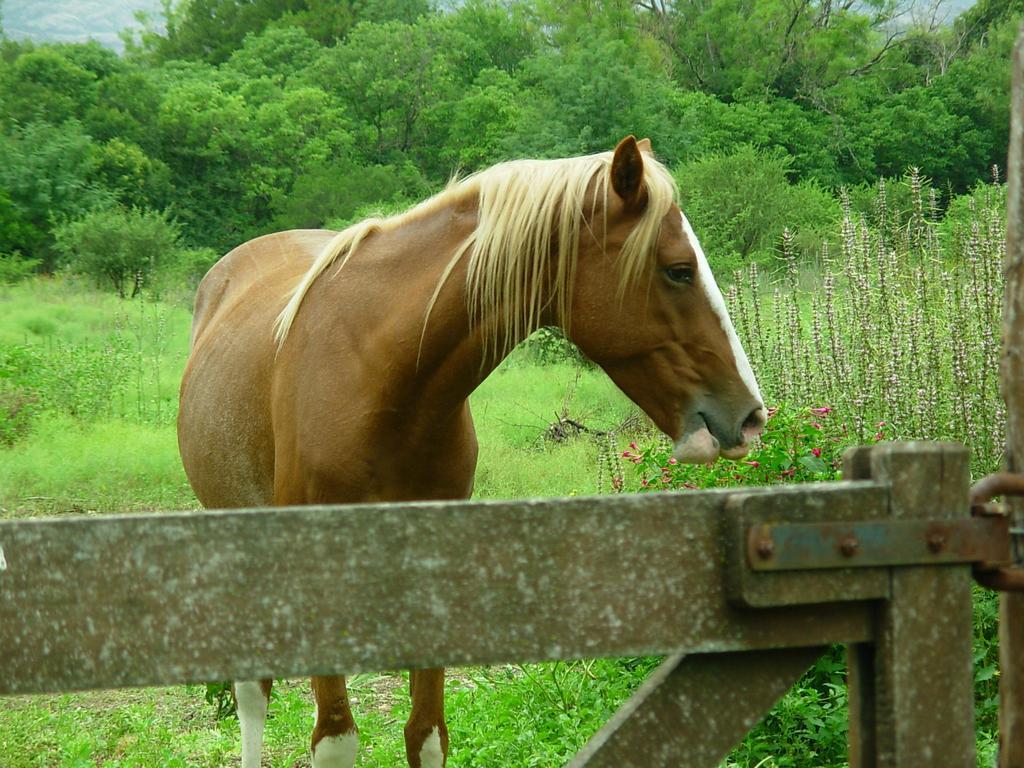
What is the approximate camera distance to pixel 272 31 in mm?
49625

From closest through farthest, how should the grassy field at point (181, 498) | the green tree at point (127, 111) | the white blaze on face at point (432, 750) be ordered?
the white blaze on face at point (432, 750) < the grassy field at point (181, 498) < the green tree at point (127, 111)

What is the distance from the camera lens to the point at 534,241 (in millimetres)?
2684

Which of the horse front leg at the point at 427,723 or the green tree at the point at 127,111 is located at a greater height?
the green tree at the point at 127,111

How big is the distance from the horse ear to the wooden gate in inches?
56.5

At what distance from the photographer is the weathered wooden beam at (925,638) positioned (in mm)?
1248

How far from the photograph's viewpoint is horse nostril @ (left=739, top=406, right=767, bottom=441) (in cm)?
259

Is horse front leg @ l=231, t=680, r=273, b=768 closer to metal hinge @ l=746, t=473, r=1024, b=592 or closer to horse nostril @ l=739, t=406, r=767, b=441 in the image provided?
horse nostril @ l=739, t=406, r=767, b=441

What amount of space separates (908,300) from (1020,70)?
3600 mm

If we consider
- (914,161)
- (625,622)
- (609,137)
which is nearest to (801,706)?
(625,622)

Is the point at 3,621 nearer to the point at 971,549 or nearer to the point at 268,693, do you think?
the point at 971,549

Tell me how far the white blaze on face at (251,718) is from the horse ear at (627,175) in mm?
2143

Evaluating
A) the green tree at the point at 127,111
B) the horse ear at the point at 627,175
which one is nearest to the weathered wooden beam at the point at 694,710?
the horse ear at the point at 627,175

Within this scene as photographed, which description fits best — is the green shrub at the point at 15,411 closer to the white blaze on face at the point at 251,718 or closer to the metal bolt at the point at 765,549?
the white blaze on face at the point at 251,718

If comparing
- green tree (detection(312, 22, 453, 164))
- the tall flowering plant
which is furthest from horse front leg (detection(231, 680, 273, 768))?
green tree (detection(312, 22, 453, 164))
